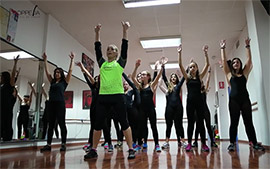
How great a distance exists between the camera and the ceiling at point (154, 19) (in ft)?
14.4

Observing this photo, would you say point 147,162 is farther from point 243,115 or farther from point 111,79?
point 243,115

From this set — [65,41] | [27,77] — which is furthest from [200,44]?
[27,77]

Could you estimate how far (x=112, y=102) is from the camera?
2225 millimetres

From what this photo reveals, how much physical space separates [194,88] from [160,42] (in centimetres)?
334

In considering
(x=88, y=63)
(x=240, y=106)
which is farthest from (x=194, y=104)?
(x=88, y=63)

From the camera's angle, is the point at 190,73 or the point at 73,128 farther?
the point at 73,128

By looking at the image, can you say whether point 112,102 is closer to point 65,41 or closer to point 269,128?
point 269,128

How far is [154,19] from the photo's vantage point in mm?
4926

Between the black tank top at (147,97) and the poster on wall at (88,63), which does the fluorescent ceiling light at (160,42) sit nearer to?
the poster on wall at (88,63)

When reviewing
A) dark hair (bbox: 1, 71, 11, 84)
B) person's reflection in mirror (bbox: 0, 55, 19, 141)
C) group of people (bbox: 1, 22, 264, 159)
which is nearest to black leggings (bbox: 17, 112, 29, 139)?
person's reflection in mirror (bbox: 0, 55, 19, 141)

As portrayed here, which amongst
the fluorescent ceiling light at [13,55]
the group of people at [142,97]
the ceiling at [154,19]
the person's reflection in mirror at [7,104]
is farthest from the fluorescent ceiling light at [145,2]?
the person's reflection in mirror at [7,104]

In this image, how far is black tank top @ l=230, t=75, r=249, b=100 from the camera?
3.08 meters

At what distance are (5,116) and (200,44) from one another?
17.8ft

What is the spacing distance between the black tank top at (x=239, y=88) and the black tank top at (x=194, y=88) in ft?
1.72
